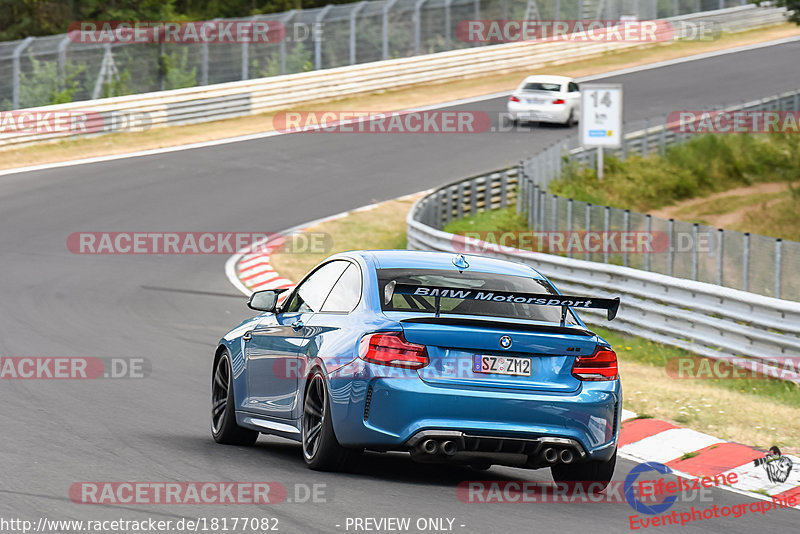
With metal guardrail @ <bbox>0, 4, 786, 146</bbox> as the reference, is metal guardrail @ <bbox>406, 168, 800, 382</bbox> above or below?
above

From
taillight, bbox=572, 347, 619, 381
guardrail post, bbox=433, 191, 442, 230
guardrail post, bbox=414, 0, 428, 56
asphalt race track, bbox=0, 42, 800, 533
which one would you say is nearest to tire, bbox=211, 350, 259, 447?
asphalt race track, bbox=0, 42, 800, 533

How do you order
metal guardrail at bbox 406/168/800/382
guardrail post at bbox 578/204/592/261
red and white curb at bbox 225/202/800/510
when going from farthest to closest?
1. guardrail post at bbox 578/204/592/261
2. metal guardrail at bbox 406/168/800/382
3. red and white curb at bbox 225/202/800/510

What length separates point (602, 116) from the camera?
26797 mm

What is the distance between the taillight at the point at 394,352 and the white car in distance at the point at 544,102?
30.6 m

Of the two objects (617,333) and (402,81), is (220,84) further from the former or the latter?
(617,333)

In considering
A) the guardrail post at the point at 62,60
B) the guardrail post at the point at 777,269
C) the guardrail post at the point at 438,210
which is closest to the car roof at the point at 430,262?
the guardrail post at the point at 777,269

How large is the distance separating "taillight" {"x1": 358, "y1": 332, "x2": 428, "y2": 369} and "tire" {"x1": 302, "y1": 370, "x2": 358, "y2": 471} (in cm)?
45

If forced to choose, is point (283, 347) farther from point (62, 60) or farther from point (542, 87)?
point (542, 87)

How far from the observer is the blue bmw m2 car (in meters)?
7.59

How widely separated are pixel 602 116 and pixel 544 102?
10.9 m

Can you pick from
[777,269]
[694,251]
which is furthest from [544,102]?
[777,269]

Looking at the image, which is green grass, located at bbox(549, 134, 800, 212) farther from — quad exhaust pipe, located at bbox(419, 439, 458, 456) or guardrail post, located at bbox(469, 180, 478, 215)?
quad exhaust pipe, located at bbox(419, 439, 458, 456)

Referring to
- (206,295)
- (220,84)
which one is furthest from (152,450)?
(220,84)

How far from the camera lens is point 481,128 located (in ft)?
122
